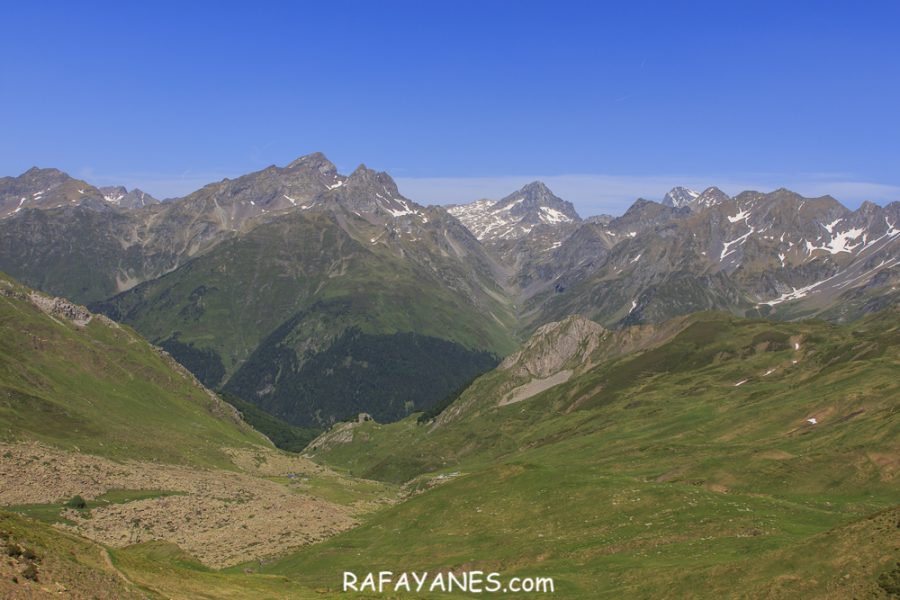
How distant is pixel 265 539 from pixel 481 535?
48.4 metres

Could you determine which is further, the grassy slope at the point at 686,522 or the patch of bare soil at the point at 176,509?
the patch of bare soil at the point at 176,509

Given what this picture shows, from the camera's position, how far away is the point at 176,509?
522 feet

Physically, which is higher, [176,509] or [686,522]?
[686,522]

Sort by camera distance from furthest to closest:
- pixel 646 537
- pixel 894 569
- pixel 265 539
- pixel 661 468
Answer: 1. pixel 661 468
2. pixel 265 539
3. pixel 646 537
4. pixel 894 569

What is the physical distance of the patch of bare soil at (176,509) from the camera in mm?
134875

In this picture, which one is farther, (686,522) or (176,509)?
(176,509)

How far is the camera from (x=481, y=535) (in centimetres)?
10906

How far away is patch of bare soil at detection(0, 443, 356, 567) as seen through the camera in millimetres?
134875

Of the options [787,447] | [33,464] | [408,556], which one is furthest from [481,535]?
[33,464]

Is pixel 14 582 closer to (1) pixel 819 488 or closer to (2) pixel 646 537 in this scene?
(2) pixel 646 537

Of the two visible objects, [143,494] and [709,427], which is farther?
[709,427]

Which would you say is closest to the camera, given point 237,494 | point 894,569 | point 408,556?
point 894,569

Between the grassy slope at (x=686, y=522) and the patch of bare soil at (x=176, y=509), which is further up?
the grassy slope at (x=686, y=522)

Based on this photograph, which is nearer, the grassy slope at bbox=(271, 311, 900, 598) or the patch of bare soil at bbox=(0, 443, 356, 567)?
the grassy slope at bbox=(271, 311, 900, 598)
